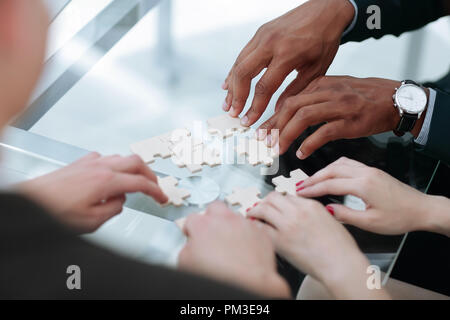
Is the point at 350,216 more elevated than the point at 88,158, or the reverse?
the point at 88,158

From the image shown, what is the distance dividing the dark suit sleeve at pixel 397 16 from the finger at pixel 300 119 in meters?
0.46

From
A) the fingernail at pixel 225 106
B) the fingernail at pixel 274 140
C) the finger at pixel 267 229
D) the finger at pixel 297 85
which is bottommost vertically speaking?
the finger at pixel 267 229

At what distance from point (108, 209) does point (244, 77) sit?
64 centimetres

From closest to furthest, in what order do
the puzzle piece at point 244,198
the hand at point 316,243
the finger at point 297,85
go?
the hand at point 316,243, the puzzle piece at point 244,198, the finger at point 297,85

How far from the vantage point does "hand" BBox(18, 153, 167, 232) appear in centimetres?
104

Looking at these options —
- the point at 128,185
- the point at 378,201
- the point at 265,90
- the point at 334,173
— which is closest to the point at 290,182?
the point at 334,173

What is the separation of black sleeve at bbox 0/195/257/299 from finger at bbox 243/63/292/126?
2.38ft

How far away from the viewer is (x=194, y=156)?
4.51 ft

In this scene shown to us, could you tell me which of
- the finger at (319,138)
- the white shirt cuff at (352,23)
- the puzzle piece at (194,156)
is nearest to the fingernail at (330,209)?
the finger at (319,138)

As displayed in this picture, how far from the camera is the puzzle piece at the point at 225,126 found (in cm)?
146

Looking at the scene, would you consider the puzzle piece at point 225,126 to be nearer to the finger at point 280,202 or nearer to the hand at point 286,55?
the hand at point 286,55

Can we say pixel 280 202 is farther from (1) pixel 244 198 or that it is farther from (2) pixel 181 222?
(2) pixel 181 222
